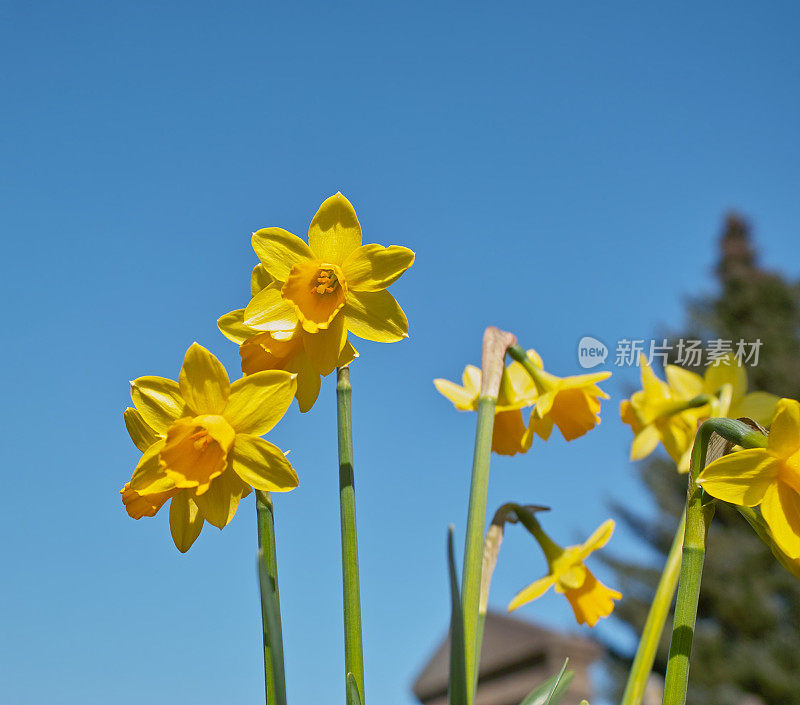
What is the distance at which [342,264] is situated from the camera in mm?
934

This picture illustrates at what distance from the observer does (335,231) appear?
0.92 m

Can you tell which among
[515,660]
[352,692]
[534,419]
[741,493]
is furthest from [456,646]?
[515,660]

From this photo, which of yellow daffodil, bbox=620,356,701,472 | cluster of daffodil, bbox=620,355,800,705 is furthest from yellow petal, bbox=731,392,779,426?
cluster of daffodil, bbox=620,355,800,705

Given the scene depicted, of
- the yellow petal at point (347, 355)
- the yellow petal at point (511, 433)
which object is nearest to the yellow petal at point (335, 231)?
the yellow petal at point (347, 355)

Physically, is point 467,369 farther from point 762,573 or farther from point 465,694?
point 762,573

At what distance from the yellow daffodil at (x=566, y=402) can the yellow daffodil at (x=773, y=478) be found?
1.35 feet

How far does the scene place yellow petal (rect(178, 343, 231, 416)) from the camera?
817mm

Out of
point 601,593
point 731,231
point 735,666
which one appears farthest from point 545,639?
point 601,593

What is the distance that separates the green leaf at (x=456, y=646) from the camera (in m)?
0.65

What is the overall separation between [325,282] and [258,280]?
0.11 m

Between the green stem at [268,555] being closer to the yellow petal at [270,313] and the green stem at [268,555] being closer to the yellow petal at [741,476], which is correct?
the yellow petal at [270,313]

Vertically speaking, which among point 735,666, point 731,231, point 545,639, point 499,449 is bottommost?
point 735,666

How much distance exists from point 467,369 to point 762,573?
1646cm

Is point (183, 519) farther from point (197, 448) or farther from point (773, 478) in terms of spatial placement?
point (773, 478)
